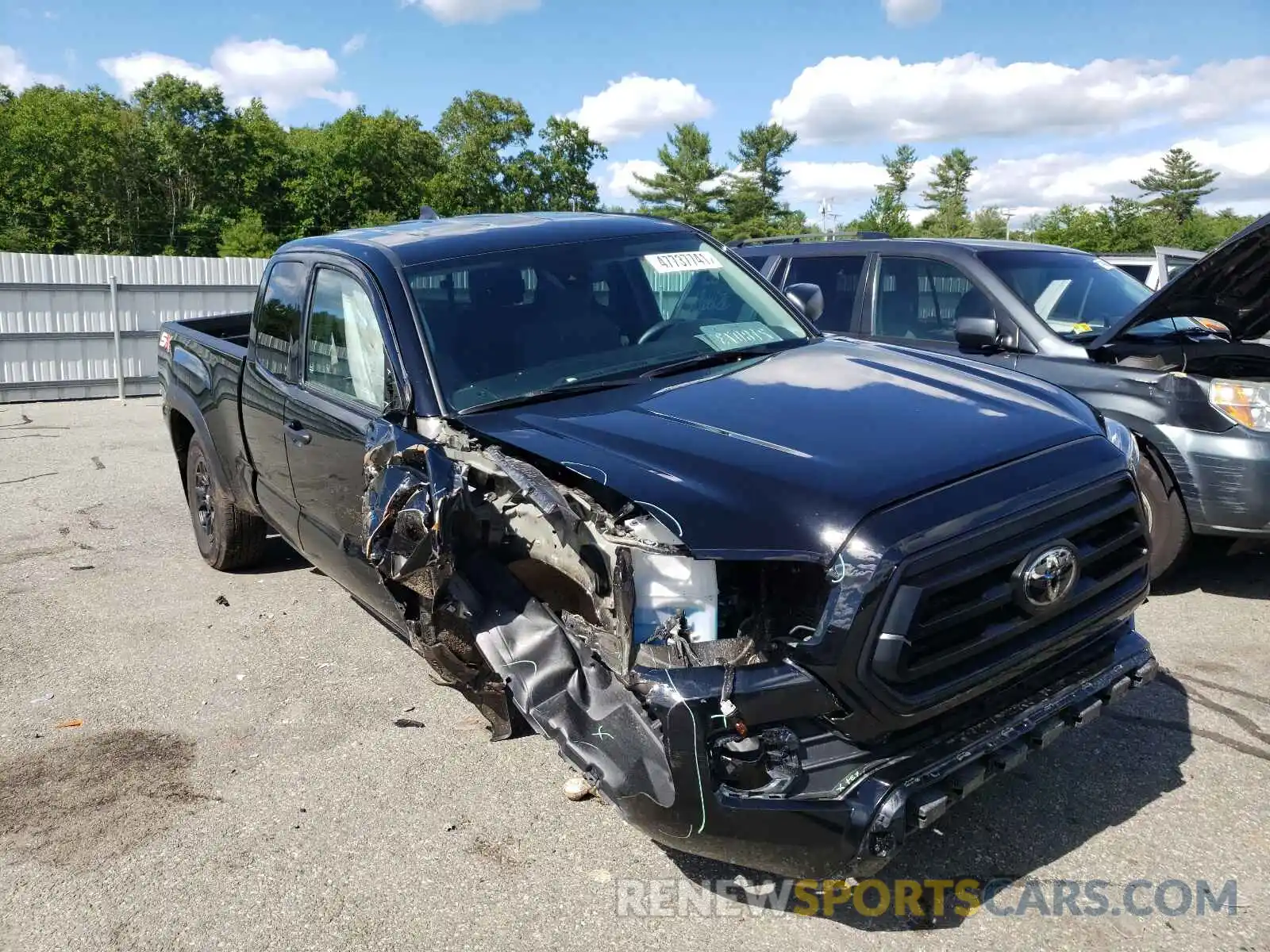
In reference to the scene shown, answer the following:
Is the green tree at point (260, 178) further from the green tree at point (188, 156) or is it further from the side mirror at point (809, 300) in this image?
the side mirror at point (809, 300)

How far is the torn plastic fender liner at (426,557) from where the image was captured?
303 centimetres

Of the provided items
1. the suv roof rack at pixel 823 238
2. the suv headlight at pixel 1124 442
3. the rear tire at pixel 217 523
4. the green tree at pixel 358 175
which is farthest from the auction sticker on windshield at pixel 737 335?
the green tree at pixel 358 175

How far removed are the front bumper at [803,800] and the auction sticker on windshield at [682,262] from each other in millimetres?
2353

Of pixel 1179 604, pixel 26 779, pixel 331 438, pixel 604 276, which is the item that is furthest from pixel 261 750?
pixel 1179 604

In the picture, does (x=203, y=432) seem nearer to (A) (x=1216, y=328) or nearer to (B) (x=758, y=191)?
(A) (x=1216, y=328)

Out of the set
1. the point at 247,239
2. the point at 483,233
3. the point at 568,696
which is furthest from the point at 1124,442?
the point at 247,239

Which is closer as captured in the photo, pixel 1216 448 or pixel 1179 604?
pixel 1216 448

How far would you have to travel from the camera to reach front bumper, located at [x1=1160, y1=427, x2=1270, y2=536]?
14.9 ft

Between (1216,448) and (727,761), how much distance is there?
3418mm

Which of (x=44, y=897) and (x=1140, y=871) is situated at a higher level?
(x=1140, y=871)

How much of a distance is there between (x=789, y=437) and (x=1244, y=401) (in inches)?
117

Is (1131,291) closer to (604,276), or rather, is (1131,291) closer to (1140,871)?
(604,276)

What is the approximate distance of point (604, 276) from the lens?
4.13 meters

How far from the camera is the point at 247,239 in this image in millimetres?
54844
